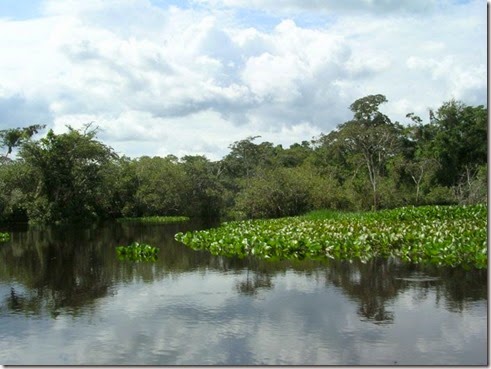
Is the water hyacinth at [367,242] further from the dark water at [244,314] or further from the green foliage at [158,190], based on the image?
the green foliage at [158,190]

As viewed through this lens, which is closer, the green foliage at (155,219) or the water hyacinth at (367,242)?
the water hyacinth at (367,242)

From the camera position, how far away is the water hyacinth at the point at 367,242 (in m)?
12.3

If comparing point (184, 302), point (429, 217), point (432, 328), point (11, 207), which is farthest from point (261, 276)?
point (11, 207)

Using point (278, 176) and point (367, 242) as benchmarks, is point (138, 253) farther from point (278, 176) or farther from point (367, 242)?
point (278, 176)

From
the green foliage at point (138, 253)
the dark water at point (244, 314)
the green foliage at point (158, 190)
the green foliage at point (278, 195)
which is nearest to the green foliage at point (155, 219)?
the green foliage at point (158, 190)

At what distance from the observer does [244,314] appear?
26.7 ft

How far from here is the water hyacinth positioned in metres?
12.3

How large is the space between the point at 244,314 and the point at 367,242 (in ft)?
21.5

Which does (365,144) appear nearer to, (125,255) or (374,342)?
(125,255)

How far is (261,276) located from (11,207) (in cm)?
2164

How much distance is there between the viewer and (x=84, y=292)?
1010cm

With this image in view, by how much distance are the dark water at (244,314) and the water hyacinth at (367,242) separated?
110cm

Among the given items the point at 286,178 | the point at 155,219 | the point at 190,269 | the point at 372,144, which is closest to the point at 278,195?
the point at 286,178

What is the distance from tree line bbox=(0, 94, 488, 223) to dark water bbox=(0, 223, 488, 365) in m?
17.3
